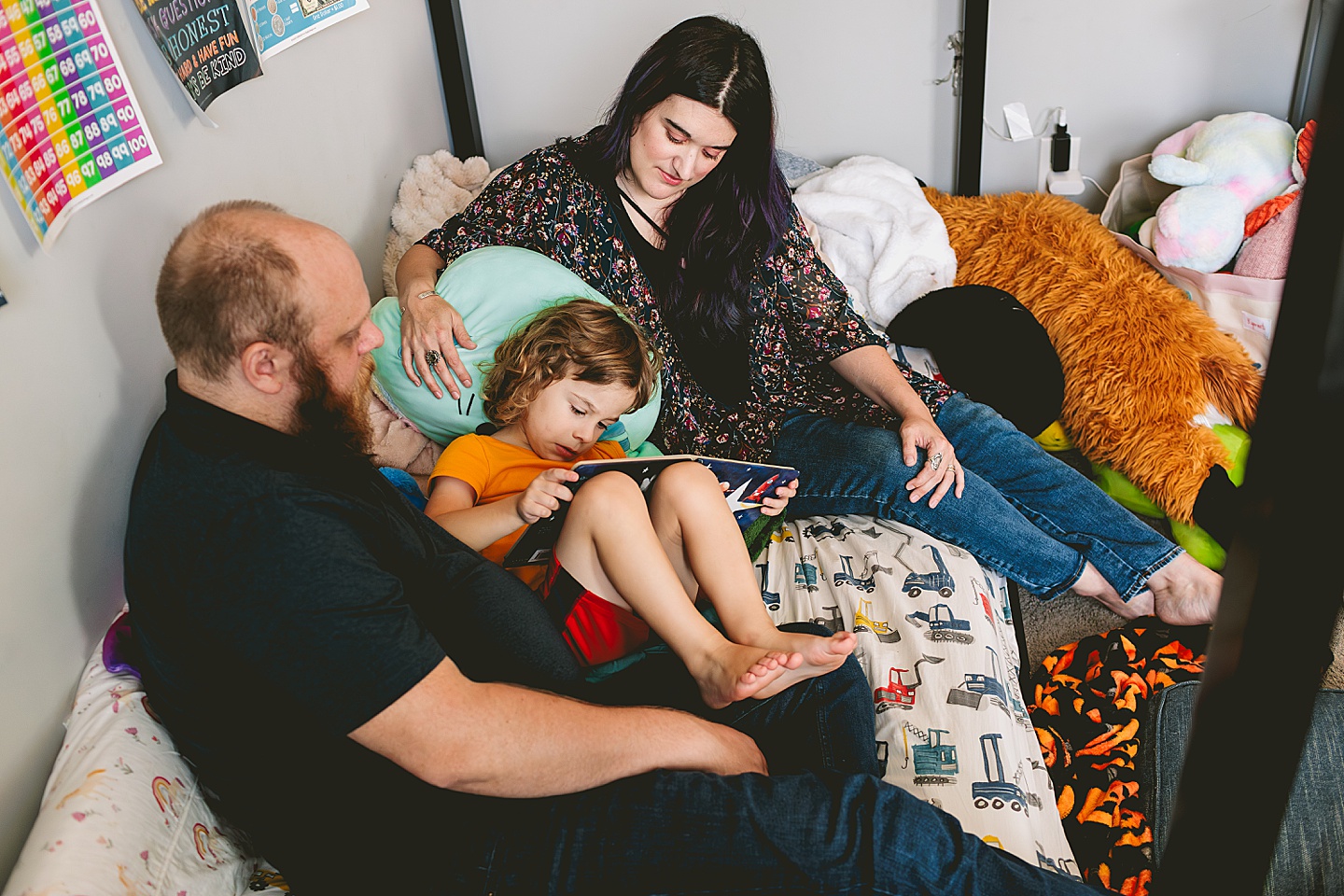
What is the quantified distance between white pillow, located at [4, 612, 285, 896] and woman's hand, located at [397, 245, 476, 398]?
537 millimetres

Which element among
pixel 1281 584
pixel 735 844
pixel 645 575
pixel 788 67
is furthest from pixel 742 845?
pixel 788 67

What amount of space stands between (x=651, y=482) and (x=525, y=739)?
47 cm

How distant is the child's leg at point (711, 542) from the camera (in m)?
1.25

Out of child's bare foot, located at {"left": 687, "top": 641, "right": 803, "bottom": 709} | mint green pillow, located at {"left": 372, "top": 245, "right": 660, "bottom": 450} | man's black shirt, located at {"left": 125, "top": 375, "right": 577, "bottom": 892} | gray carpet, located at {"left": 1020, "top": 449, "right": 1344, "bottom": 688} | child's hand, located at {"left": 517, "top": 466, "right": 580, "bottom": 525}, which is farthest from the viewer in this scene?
gray carpet, located at {"left": 1020, "top": 449, "right": 1344, "bottom": 688}

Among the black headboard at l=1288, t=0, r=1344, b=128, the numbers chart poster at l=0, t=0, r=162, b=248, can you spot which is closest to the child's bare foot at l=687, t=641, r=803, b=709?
the numbers chart poster at l=0, t=0, r=162, b=248

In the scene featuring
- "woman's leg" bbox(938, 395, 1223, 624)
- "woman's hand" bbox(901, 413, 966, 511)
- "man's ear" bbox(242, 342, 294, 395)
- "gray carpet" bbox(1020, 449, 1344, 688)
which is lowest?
"gray carpet" bbox(1020, 449, 1344, 688)

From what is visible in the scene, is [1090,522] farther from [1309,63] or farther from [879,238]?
[1309,63]

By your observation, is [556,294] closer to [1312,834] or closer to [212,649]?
[212,649]

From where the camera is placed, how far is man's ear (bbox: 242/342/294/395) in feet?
2.77

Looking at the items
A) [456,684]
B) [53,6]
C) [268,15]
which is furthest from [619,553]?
[268,15]

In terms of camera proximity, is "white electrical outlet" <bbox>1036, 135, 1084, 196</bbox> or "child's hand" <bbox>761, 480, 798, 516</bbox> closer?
"child's hand" <bbox>761, 480, 798, 516</bbox>

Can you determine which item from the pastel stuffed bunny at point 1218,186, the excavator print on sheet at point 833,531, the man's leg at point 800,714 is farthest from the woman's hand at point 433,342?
the pastel stuffed bunny at point 1218,186

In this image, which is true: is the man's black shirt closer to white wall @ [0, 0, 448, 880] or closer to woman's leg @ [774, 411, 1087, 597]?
A: white wall @ [0, 0, 448, 880]

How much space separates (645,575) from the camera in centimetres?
118
